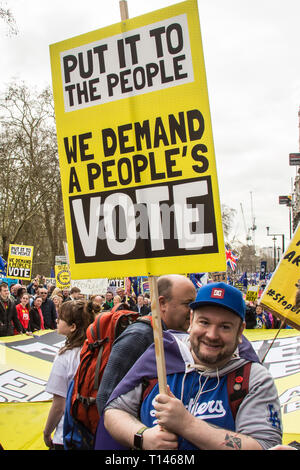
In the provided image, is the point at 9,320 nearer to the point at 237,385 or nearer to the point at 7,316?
the point at 7,316

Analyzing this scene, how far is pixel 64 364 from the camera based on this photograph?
328 cm

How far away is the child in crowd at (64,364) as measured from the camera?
3209 millimetres

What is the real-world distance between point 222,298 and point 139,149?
81 cm

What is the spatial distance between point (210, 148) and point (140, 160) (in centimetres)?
35

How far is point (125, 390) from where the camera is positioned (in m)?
1.95

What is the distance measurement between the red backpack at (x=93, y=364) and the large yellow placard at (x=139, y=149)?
1.94ft

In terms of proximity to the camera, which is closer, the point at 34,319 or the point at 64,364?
the point at 64,364

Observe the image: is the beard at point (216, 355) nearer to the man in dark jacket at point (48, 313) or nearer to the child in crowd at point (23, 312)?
the child in crowd at point (23, 312)

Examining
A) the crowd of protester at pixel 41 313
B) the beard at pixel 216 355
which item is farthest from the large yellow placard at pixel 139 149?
the crowd of protester at pixel 41 313

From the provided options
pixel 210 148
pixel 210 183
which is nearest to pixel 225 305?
pixel 210 183

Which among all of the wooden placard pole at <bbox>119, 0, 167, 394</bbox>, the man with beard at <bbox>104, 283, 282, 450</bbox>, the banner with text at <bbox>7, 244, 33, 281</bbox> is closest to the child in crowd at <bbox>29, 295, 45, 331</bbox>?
the banner with text at <bbox>7, 244, 33, 281</bbox>

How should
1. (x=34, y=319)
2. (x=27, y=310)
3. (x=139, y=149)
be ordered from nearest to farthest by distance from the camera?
(x=139, y=149) < (x=27, y=310) < (x=34, y=319)

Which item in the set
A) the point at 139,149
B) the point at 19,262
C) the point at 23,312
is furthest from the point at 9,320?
the point at 139,149

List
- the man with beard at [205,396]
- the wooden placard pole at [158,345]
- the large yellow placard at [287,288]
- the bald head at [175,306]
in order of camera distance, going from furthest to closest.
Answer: the large yellow placard at [287,288] → the bald head at [175,306] → the wooden placard pole at [158,345] → the man with beard at [205,396]
